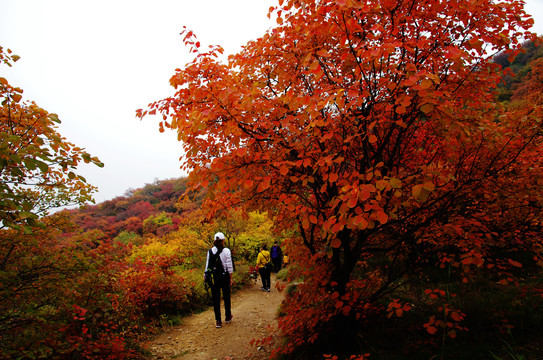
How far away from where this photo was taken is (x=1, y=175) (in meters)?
2.21

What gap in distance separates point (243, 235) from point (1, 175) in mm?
11945

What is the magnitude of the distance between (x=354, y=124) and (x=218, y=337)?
4.79 metres

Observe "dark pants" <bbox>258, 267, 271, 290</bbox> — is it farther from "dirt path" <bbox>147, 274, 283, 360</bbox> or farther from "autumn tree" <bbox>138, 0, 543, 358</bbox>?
"autumn tree" <bbox>138, 0, 543, 358</bbox>

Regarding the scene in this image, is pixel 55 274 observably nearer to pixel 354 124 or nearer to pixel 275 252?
pixel 354 124

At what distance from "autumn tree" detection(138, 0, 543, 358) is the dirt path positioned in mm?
1526

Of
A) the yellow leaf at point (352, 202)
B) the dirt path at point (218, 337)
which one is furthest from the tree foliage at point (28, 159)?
the dirt path at point (218, 337)

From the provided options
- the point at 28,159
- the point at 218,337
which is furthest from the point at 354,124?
the point at 218,337

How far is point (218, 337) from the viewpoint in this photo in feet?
16.5

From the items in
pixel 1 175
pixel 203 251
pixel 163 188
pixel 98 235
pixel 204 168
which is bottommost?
pixel 203 251

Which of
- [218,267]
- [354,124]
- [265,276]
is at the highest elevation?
[354,124]

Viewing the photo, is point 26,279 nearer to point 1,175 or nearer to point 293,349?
point 1,175

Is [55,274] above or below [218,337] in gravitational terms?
above

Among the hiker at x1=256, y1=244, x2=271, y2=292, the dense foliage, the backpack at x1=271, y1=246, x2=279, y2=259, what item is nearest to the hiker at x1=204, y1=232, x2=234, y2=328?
the dense foliage

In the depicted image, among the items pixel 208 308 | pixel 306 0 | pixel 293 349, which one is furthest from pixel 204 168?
pixel 208 308
